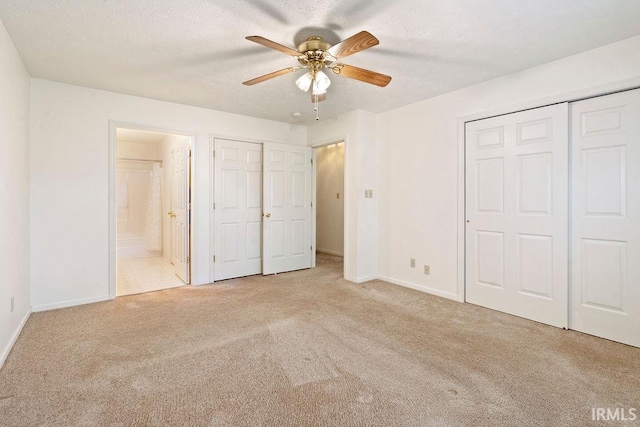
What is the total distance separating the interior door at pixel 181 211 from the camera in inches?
167

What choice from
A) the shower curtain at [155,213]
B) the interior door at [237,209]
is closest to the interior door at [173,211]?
the interior door at [237,209]

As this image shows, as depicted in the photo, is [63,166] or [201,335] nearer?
[201,335]

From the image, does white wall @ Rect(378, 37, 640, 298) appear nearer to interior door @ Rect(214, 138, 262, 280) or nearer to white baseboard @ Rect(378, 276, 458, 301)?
white baseboard @ Rect(378, 276, 458, 301)

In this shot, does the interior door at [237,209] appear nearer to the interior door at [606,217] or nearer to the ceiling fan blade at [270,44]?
the ceiling fan blade at [270,44]

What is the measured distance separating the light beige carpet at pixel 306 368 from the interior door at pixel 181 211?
1.16 meters

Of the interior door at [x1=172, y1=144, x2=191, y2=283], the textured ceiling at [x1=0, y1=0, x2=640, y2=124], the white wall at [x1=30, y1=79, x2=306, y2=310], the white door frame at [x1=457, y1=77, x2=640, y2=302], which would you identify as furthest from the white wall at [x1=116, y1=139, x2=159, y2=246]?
the white door frame at [x1=457, y1=77, x2=640, y2=302]

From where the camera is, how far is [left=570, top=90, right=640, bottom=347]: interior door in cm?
239

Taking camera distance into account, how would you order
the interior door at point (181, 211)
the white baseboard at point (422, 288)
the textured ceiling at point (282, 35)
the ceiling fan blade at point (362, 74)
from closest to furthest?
the textured ceiling at point (282, 35), the ceiling fan blade at point (362, 74), the white baseboard at point (422, 288), the interior door at point (181, 211)

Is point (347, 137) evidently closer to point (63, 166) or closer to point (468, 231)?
point (468, 231)

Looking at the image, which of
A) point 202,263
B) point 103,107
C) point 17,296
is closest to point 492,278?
point 202,263

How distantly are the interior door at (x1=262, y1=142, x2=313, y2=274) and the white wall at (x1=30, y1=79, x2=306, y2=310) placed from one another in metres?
1.66

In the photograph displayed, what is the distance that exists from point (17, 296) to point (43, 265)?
2.23ft

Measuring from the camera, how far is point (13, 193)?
247cm

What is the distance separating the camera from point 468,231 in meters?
3.40
